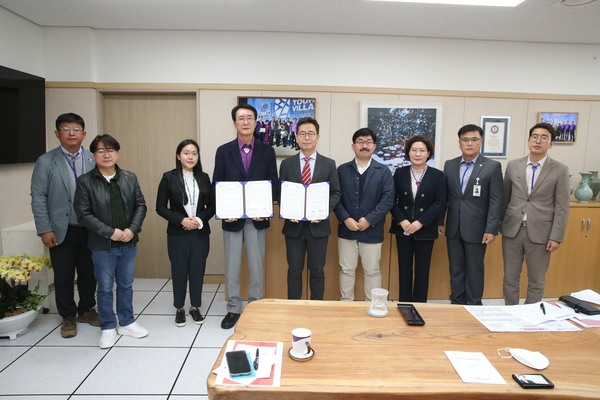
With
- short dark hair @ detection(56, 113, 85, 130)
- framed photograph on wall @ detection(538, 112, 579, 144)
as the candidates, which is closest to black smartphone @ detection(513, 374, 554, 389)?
short dark hair @ detection(56, 113, 85, 130)

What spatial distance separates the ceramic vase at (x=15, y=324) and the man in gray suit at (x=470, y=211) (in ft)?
12.3

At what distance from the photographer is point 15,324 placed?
2.83m

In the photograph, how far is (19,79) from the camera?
11.3 ft

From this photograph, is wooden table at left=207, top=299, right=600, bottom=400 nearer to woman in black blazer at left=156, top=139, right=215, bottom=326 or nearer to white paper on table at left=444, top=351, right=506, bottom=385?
white paper on table at left=444, top=351, right=506, bottom=385

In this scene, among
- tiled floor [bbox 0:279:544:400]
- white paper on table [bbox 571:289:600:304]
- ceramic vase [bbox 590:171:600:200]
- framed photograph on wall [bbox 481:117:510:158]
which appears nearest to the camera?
white paper on table [bbox 571:289:600:304]

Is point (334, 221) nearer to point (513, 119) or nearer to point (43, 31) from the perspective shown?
point (513, 119)

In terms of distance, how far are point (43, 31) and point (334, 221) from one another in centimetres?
390

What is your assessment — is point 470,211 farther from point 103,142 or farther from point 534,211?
point 103,142

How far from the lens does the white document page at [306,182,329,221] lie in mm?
2990

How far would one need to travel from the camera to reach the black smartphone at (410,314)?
1.61 meters

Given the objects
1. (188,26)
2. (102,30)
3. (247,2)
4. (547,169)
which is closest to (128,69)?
(102,30)

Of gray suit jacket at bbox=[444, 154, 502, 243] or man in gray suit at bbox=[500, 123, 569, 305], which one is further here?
gray suit jacket at bbox=[444, 154, 502, 243]

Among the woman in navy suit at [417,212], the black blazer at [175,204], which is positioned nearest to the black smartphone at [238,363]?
the black blazer at [175,204]

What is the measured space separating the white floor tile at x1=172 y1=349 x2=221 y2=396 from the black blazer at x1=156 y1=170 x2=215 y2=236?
1.00 metres
